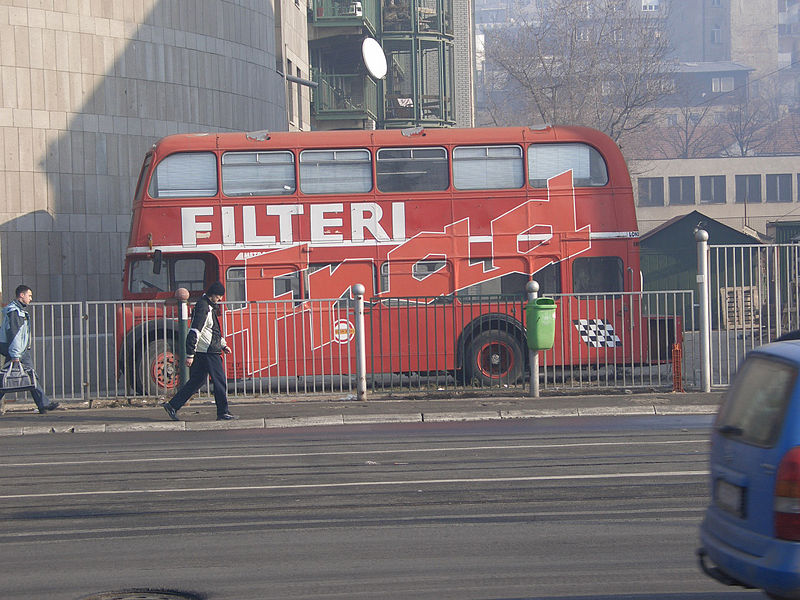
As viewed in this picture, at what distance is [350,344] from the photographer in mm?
16203

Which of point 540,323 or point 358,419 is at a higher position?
point 540,323

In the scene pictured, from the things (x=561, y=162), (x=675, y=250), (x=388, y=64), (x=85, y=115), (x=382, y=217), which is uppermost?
(x=388, y=64)

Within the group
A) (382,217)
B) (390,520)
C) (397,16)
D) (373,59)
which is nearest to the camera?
(390,520)

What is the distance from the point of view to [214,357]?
43.3 feet

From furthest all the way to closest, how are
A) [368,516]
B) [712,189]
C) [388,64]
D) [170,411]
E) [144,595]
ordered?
[712,189] < [388,64] < [170,411] < [368,516] < [144,595]

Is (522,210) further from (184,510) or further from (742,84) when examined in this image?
(742,84)

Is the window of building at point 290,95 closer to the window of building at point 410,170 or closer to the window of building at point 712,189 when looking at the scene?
the window of building at point 410,170

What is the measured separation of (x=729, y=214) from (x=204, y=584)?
69.6m

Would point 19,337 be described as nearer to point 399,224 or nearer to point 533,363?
point 399,224

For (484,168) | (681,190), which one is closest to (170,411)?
(484,168)

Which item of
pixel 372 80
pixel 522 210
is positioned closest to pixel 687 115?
pixel 372 80

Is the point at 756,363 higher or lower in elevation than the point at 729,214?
lower

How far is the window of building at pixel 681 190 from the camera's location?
236 feet

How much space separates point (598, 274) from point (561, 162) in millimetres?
2004
